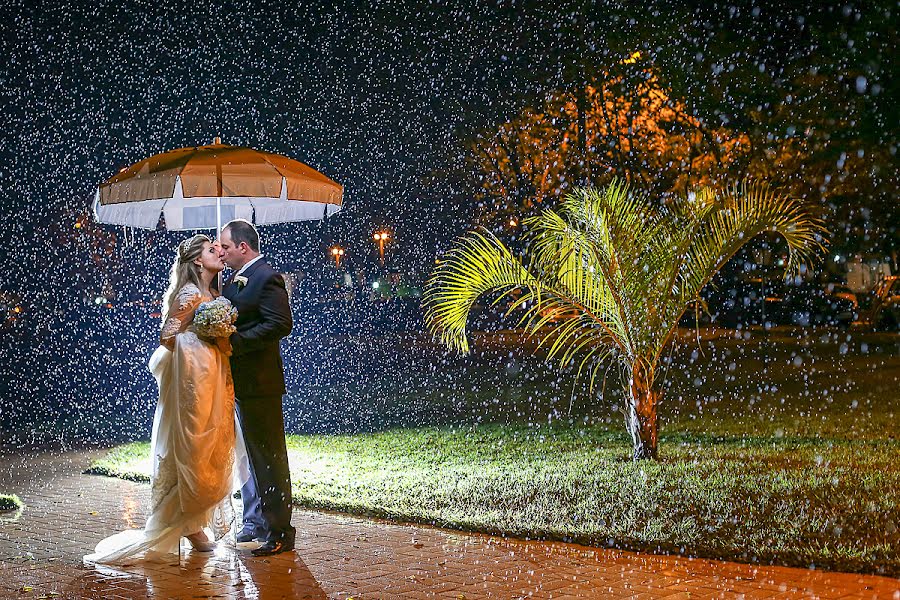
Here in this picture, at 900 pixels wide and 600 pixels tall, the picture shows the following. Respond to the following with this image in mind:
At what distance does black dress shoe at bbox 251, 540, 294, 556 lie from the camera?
6781 mm

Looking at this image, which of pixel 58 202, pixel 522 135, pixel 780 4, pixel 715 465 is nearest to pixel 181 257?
pixel 715 465

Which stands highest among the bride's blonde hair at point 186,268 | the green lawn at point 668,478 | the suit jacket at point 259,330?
the bride's blonde hair at point 186,268

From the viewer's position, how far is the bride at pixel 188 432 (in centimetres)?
670

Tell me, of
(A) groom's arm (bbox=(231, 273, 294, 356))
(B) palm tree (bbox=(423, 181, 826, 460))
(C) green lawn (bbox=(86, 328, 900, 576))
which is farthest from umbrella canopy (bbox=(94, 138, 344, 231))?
(C) green lawn (bbox=(86, 328, 900, 576))

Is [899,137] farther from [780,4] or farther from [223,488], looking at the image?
[223,488]

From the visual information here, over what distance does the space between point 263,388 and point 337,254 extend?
54.4 metres

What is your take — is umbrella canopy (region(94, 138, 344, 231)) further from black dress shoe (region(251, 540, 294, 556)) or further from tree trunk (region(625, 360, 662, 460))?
tree trunk (region(625, 360, 662, 460))

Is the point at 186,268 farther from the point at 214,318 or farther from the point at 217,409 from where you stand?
the point at 217,409

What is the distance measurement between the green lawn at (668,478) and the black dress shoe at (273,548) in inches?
49.5

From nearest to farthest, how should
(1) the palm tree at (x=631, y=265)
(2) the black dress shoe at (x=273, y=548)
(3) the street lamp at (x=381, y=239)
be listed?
(2) the black dress shoe at (x=273, y=548), (1) the palm tree at (x=631, y=265), (3) the street lamp at (x=381, y=239)

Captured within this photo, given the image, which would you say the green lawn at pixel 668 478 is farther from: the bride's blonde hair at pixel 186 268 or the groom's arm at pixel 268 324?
the bride's blonde hair at pixel 186 268

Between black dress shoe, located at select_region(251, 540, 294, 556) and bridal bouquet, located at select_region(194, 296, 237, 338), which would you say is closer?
bridal bouquet, located at select_region(194, 296, 237, 338)

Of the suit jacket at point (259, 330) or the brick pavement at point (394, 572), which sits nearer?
the brick pavement at point (394, 572)

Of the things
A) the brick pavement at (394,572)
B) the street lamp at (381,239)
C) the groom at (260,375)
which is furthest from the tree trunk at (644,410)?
the street lamp at (381,239)
